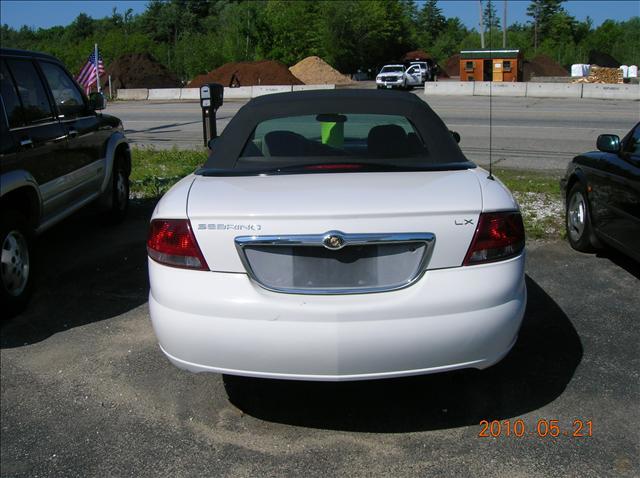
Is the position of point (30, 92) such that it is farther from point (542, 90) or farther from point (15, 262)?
point (542, 90)

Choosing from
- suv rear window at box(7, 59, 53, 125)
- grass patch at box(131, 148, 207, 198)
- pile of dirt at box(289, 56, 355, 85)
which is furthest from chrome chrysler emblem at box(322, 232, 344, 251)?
pile of dirt at box(289, 56, 355, 85)

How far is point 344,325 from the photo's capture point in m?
2.86

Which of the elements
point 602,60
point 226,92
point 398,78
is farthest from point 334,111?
point 602,60

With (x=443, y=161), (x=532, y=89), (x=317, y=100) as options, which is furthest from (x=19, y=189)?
(x=532, y=89)

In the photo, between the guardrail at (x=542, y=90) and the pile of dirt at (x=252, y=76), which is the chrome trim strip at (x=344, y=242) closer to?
the guardrail at (x=542, y=90)

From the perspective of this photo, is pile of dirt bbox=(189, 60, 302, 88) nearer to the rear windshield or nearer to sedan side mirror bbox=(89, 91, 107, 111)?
sedan side mirror bbox=(89, 91, 107, 111)

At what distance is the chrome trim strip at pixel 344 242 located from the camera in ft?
9.45

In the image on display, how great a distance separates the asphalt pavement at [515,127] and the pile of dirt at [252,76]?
1801 centimetres

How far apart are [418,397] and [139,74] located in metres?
47.9

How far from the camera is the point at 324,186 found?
324 cm

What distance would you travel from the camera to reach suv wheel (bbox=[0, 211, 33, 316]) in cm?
470

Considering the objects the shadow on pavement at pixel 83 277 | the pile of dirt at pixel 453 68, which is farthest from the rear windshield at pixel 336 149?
the pile of dirt at pixel 453 68

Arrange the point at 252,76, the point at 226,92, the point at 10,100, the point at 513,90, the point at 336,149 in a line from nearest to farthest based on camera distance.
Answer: the point at 336,149, the point at 10,100, the point at 513,90, the point at 226,92, the point at 252,76

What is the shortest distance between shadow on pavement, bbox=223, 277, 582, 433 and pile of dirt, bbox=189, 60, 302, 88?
4139 centimetres
